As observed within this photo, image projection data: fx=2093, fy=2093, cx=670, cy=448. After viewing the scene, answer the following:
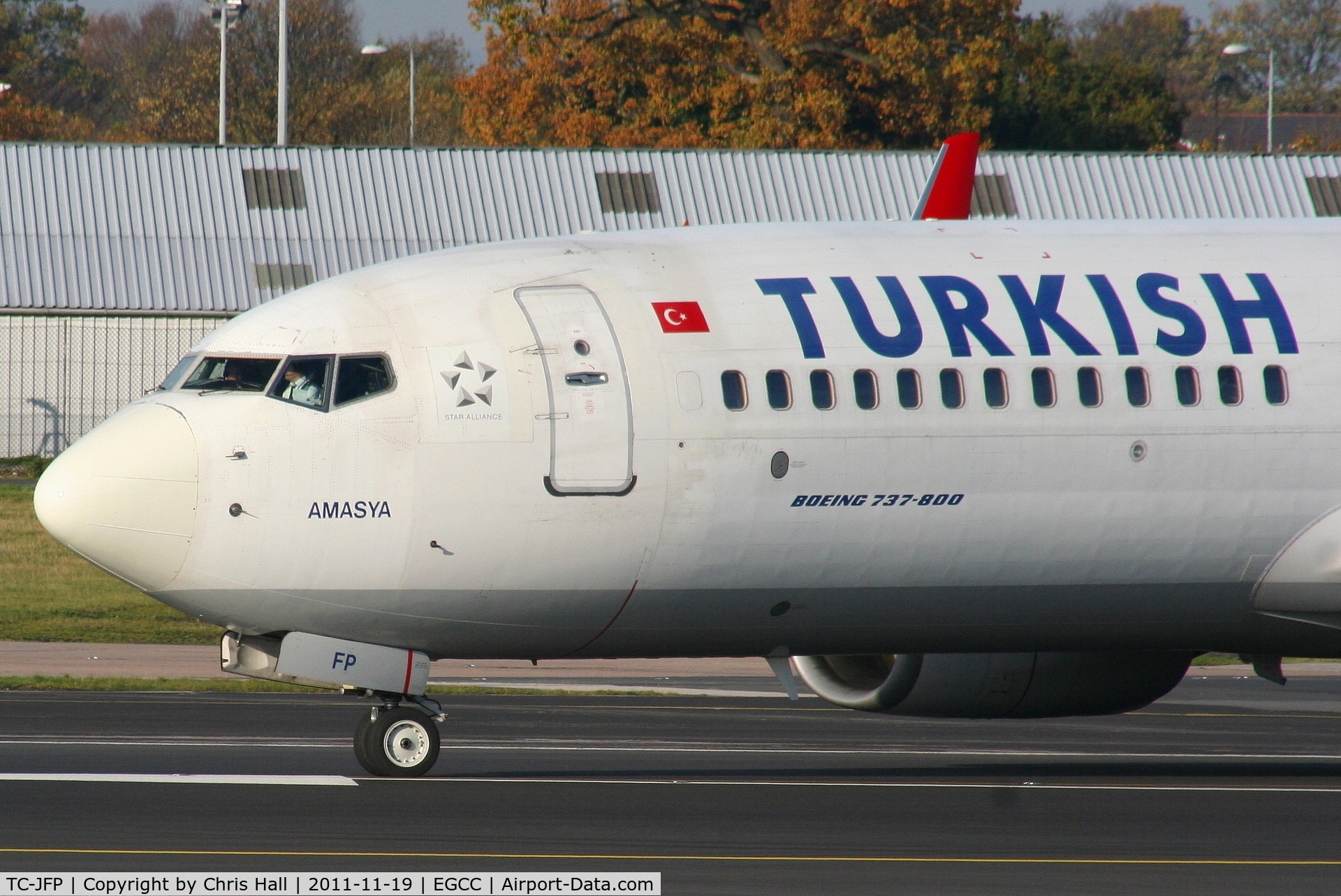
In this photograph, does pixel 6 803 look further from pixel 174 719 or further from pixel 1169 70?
pixel 1169 70

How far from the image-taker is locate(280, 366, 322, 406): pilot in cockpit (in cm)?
1467

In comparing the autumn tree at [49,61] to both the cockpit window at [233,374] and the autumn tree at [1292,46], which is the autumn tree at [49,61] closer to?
the autumn tree at [1292,46]

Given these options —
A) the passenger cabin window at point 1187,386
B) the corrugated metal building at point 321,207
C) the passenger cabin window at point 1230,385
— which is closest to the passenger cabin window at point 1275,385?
the passenger cabin window at point 1230,385

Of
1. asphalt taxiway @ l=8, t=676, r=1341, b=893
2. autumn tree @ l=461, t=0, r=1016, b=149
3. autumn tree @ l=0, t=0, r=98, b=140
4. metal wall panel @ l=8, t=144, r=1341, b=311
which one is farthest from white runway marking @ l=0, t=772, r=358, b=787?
autumn tree @ l=0, t=0, r=98, b=140

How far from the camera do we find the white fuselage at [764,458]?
573 inches

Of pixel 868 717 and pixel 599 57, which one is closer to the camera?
pixel 868 717

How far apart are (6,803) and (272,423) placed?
10.5 feet

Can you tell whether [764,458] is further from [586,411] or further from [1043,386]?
[1043,386]

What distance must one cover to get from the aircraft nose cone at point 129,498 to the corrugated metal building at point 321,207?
1288 inches

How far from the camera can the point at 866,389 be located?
15.3m

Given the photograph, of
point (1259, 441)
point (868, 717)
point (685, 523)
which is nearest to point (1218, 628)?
point (1259, 441)

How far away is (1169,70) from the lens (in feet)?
547

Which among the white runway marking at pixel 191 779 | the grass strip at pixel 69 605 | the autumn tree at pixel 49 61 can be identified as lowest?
the grass strip at pixel 69 605

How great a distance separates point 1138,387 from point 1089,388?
40 cm
